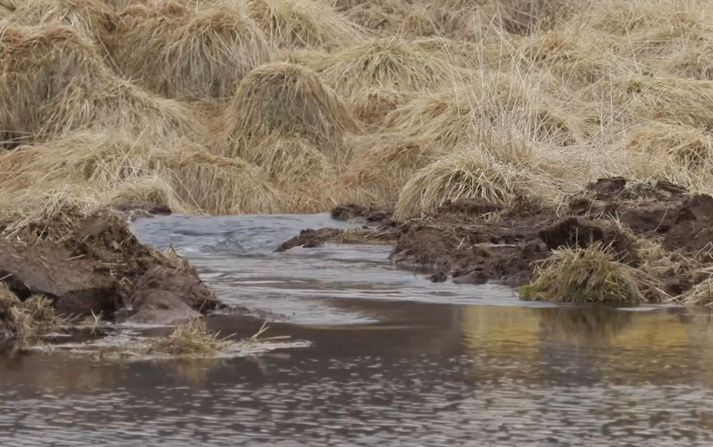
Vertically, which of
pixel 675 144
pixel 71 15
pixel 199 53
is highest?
pixel 71 15

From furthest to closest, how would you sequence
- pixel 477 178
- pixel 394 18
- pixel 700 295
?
1. pixel 394 18
2. pixel 477 178
3. pixel 700 295

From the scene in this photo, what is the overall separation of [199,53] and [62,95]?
98.8 inches

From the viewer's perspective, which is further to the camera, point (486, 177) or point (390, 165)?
point (390, 165)

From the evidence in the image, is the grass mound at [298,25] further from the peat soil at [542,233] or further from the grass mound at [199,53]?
the peat soil at [542,233]

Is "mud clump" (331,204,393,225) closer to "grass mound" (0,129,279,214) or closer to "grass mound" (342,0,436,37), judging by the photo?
"grass mound" (0,129,279,214)

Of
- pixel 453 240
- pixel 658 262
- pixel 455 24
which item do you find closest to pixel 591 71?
pixel 455 24

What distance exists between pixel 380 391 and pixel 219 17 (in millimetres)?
15579

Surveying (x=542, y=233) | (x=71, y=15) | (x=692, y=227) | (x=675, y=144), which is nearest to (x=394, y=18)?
(x=71, y=15)

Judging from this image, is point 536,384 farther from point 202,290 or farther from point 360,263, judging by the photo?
point 360,263

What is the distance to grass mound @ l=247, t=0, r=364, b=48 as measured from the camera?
2455cm

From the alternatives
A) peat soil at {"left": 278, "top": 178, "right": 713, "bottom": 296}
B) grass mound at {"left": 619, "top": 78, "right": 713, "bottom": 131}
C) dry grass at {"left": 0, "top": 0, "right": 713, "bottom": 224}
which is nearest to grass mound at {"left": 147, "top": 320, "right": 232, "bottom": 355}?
peat soil at {"left": 278, "top": 178, "right": 713, "bottom": 296}

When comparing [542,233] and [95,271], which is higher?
[542,233]

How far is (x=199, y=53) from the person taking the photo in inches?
920

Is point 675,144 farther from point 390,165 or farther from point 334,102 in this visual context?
point 334,102
